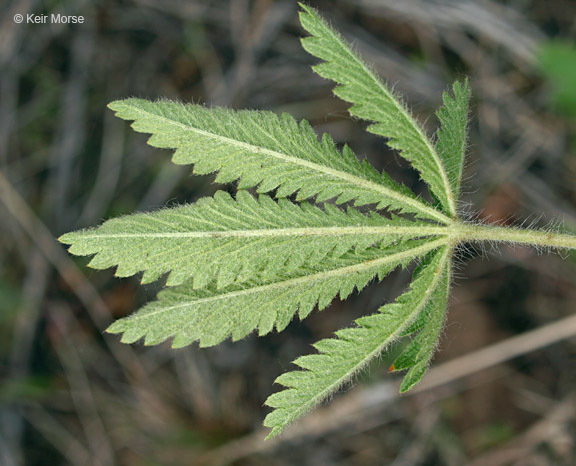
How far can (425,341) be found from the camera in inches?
76.9

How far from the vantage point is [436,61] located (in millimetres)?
4391

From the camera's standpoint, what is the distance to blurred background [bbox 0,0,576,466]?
412cm

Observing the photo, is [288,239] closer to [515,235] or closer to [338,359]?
[338,359]

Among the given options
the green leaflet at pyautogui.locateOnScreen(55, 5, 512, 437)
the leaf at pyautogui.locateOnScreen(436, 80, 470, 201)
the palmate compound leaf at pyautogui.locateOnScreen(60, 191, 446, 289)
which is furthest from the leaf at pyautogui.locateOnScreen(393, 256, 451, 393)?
the leaf at pyautogui.locateOnScreen(436, 80, 470, 201)

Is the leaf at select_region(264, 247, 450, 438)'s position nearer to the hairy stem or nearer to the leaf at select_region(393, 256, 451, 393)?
the leaf at select_region(393, 256, 451, 393)

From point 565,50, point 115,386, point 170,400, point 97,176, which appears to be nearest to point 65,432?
point 115,386

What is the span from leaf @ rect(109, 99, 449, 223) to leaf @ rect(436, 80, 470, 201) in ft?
0.97

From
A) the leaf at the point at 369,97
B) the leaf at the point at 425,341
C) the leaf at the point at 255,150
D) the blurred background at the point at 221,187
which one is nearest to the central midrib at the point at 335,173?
the leaf at the point at 255,150

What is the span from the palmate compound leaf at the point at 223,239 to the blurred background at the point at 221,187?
7.36 ft

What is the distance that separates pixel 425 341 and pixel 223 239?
0.86 m

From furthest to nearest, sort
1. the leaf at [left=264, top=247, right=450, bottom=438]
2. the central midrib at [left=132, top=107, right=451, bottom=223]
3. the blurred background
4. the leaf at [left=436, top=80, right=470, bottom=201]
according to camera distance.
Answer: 1. the blurred background
2. the leaf at [left=436, top=80, right=470, bottom=201]
3. the central midrib at [left=132, top=107, right=451, bottom=223]
4. the leaf at [left=264, top=247, right=450, bottom=438]

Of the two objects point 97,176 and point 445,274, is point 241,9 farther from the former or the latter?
point 445,274

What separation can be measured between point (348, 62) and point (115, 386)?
3508 millimetres

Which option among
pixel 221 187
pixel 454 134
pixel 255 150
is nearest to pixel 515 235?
pixel 454 134
